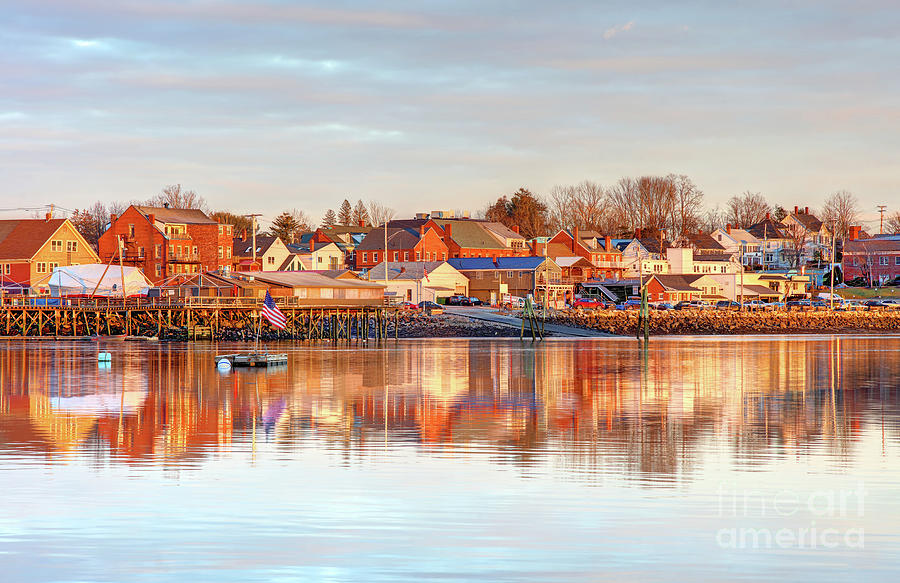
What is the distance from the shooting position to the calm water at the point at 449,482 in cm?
1326

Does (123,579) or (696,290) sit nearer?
(123,579)

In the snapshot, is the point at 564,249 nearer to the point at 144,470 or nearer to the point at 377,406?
the point at 377,406

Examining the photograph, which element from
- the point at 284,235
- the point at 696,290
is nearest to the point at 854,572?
the point at 696,290

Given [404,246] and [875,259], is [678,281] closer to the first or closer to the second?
[875,259]

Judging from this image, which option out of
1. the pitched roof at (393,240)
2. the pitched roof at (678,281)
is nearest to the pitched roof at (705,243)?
the pitched roof at (678,281)

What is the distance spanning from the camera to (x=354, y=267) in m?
152

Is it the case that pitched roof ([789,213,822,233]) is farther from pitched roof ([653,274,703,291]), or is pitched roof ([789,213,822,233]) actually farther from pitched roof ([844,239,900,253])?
pitched roof ([653,274,703,291])

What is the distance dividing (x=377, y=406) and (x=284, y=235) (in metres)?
156

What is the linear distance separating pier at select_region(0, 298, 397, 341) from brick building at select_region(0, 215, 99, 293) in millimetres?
12022

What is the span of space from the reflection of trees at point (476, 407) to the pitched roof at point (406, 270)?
6285cm

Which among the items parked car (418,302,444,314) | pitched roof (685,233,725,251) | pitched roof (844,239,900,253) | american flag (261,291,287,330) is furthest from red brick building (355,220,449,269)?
american flag (261,291,287,330)

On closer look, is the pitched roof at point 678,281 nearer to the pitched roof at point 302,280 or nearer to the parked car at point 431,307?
the parked car at point 431,307

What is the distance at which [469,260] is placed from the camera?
→ 433 feet

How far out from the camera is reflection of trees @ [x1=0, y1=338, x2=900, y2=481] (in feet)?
76.8
